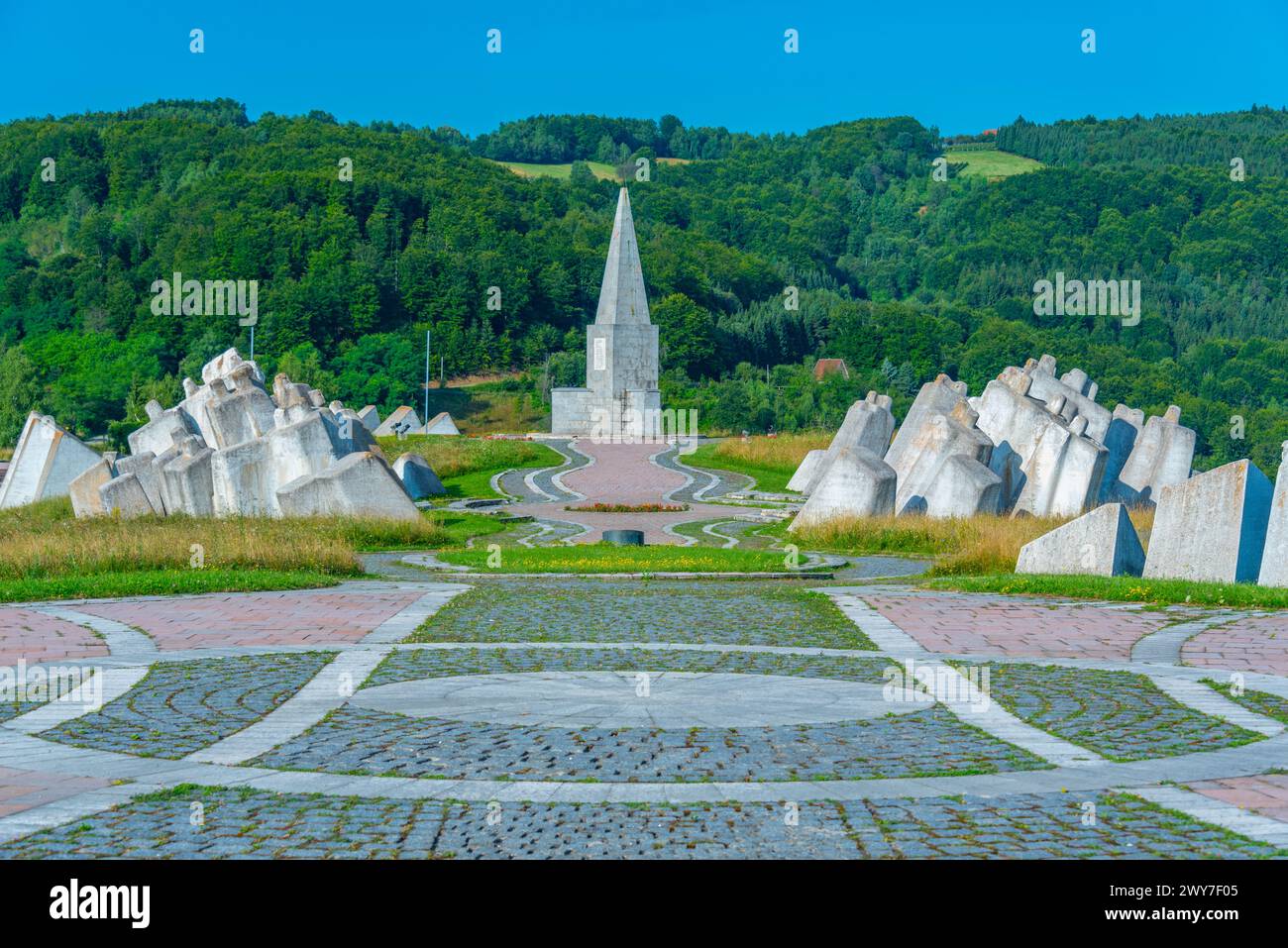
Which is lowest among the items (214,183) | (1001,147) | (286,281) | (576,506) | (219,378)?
(576,506)

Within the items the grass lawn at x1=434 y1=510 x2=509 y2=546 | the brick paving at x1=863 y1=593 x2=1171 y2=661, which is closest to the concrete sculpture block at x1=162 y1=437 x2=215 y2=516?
the grass lawn at x1=434 y1=510 x2=509 y2=546

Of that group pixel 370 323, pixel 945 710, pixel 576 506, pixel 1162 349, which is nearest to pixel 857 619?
pixel 945 710

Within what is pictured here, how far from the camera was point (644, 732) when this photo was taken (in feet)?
25.5

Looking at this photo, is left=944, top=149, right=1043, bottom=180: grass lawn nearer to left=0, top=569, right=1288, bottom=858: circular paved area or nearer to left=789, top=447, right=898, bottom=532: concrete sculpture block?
left=789, top=447, right=898, bottom=532: concrete sculpture block

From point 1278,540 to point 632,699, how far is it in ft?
28.2

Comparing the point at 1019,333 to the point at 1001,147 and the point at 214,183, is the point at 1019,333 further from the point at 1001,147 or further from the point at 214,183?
the point at 1001,147

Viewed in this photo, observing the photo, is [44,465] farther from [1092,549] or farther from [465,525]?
[1092,549]

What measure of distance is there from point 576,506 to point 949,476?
27.7 feet

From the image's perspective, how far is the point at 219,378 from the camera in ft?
98.5

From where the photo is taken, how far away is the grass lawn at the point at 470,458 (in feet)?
112

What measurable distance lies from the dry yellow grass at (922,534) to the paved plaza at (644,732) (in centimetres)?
607

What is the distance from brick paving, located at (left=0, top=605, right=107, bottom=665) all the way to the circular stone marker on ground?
2885 millimetres

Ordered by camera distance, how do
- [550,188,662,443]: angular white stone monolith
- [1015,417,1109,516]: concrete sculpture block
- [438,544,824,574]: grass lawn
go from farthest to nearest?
Result: [550,188,662,443]: angular white stone monolith → [1015,417,1109,516]: concrete sculpture block → [438,544,824,574]: grass lawn

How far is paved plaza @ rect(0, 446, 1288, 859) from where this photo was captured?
5680 mm
